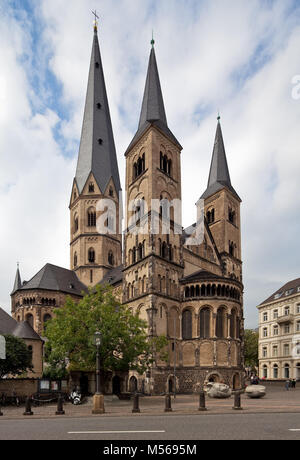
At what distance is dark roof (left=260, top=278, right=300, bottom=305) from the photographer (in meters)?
70.1

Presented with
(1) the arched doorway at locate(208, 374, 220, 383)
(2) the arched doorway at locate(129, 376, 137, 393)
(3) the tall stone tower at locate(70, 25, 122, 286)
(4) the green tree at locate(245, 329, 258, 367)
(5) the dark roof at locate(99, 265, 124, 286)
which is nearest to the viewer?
(2) the arched doorway at locate(129, 376, 137, 393)

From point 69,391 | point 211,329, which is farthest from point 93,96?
point 69,391

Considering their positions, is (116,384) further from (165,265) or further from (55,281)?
(55,281)

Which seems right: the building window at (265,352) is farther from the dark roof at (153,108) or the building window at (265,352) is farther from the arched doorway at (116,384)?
the arched doorway at (116,384)

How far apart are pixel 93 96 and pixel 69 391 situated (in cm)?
6617

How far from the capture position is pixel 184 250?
175 ft

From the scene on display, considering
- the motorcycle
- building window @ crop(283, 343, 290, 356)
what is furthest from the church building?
building window @ crop(283, 343, 290, 356)

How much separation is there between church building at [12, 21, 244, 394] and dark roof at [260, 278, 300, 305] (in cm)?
1307

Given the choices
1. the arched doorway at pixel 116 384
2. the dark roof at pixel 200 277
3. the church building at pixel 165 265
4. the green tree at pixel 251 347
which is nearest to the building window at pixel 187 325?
the church building at pixel 165 265

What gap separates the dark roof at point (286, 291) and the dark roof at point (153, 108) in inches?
1255

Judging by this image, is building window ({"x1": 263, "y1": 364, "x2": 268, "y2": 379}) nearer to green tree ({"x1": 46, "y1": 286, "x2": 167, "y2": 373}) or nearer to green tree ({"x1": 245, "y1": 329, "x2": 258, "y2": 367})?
green tree ({"x1": 245, "y1": 329, "x2": 258, "y2": 367})

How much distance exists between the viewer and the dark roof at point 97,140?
78875 millimetres

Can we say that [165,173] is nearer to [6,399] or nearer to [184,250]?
[184,250]

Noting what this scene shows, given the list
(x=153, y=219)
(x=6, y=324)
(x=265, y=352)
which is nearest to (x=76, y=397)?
(x=6, y=324)
